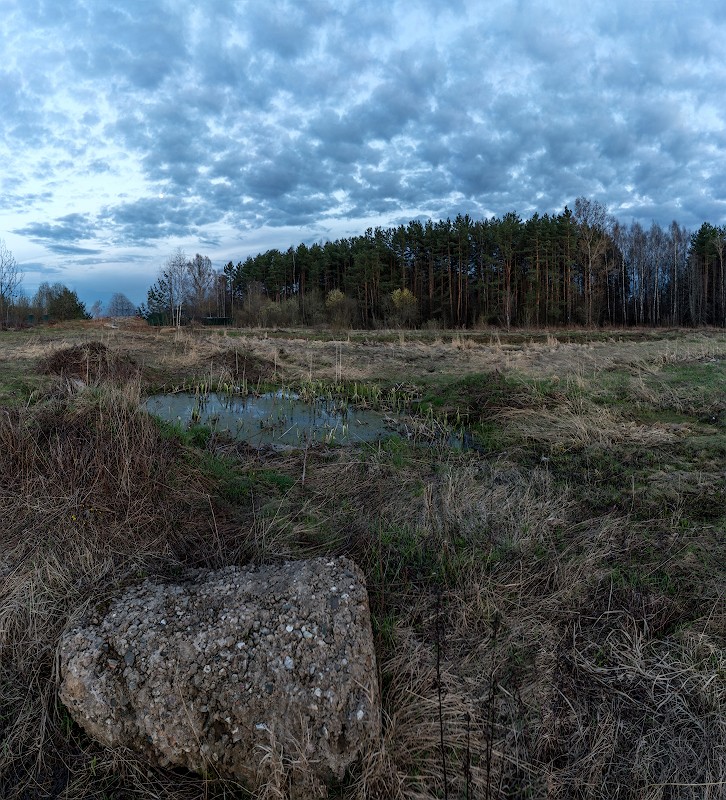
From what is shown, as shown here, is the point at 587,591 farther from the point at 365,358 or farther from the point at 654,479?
the point at 365,358

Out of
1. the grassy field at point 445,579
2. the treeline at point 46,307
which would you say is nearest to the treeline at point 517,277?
the treeline at point 46,307

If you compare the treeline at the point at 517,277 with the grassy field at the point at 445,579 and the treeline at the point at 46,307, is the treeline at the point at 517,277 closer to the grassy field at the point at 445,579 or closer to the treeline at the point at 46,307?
the treeline at the point at 46,307

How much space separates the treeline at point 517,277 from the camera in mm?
44844

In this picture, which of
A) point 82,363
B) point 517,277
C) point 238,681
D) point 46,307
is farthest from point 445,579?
point 46,307

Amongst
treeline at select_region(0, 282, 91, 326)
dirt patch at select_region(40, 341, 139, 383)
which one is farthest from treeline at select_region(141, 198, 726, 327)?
dirt patch at select_region(40, 341, 139, 383)

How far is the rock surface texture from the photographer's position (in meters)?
2.05

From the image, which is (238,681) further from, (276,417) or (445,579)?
(276,417)

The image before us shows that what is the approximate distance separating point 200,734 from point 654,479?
5.33 meters

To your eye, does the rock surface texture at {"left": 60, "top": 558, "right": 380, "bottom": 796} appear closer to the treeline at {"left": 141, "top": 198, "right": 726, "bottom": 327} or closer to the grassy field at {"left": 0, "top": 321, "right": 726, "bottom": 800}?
the grassy field at {"left": 0, "top": 321, "right": 726, "bottom": 800}

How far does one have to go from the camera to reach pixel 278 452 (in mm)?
7008

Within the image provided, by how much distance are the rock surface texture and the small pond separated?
4845mm

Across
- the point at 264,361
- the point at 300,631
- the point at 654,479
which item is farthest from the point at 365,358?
the point at 300,631

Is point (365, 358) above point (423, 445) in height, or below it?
above

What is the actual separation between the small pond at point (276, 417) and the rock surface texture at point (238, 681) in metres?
4.85
